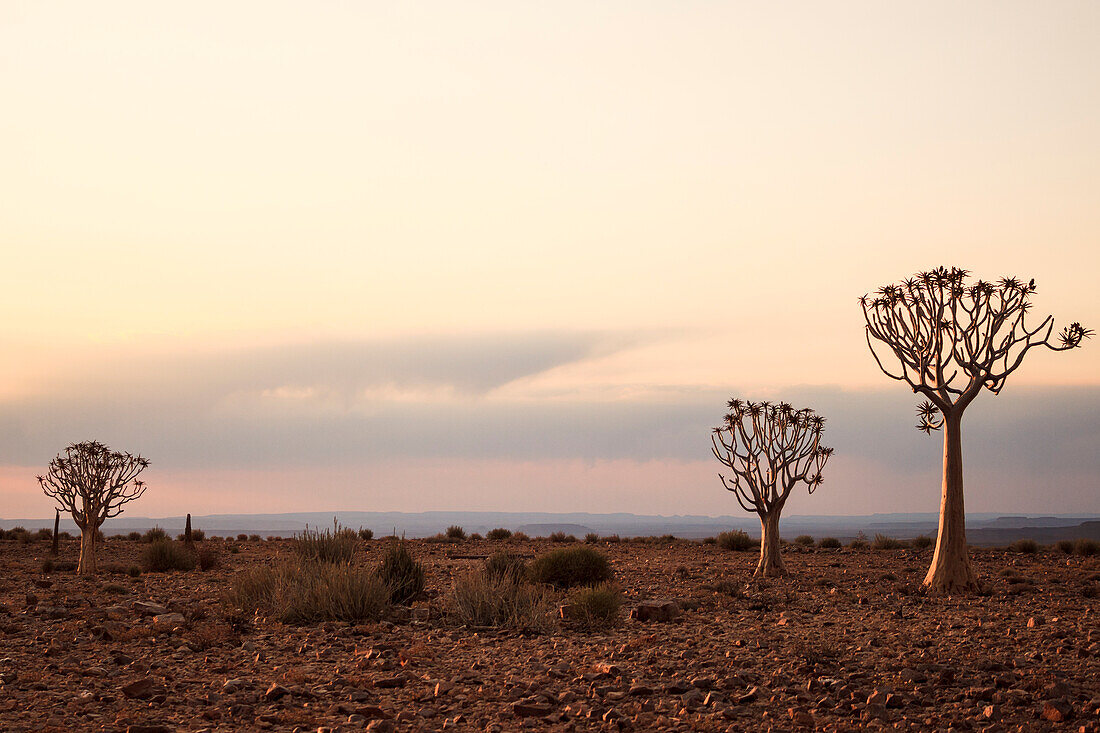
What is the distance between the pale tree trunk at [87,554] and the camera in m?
26.3

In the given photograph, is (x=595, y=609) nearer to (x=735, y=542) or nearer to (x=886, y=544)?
(x=735, y=542)

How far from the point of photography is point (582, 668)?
1116 cm

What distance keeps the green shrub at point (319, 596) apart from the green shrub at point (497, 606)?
1.41m

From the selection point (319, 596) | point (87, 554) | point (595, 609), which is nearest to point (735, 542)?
point (595, 609)

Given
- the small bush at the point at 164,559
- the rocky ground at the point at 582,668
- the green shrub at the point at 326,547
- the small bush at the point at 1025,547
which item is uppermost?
the green shrub at the point at 326,547

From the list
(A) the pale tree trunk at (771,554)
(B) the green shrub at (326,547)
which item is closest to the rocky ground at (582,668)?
(B) the green shrub at (326,547)

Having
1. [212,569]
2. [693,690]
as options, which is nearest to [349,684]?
[693,690]

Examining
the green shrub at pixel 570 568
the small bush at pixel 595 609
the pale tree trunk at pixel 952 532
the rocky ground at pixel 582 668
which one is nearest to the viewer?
the rocky ground at pixel 582 668

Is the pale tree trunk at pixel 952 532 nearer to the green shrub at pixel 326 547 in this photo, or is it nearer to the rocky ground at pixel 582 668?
the rocky ground at pixel 582 668

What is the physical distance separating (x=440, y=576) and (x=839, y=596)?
33.9 feet

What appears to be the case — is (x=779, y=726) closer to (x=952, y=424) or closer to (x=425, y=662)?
(x=425, y=662)

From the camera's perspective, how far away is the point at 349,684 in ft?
34.7

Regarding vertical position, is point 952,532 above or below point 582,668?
above

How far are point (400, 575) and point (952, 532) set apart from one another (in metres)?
11.4
